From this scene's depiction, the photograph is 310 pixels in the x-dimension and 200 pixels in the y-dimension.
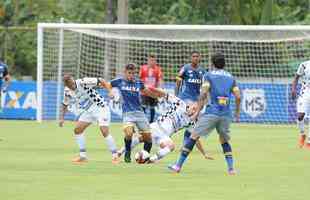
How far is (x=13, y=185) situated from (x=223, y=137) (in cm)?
372

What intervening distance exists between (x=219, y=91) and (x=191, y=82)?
15.6ft

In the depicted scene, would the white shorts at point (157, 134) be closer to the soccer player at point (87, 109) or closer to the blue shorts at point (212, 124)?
the soccer player at point (87, 109)

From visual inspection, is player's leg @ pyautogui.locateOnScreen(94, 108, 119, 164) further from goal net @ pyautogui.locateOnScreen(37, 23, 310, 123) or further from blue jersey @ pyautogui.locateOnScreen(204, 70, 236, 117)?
goal net @ pyautogui.locateOnScreen(37, 23, 310, 123)

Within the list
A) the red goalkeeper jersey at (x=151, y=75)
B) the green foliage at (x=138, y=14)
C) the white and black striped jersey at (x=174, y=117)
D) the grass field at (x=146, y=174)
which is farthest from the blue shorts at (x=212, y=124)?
the green foliage at (x=138, y=14)

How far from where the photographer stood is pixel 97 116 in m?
19.1

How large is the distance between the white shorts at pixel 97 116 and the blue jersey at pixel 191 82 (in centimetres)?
261

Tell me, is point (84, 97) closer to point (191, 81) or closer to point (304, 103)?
point (191, 81)

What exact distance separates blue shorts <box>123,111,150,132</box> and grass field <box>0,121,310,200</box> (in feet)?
2.46


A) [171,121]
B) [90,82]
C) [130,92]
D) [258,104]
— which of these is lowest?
[258,104]

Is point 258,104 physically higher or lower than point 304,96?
lower

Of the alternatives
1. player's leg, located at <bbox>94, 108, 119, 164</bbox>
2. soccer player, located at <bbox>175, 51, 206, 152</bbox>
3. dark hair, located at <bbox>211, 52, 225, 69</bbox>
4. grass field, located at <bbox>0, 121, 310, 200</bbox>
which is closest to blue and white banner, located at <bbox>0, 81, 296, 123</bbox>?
grass field, located at <bbox>0, 121, 310, 200</bbox>

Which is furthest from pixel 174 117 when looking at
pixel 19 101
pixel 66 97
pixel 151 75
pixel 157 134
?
pixel 19 101

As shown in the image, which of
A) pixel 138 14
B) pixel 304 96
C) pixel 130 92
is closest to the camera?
pixel 130 92

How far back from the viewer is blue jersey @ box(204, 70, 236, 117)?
16.5 m
